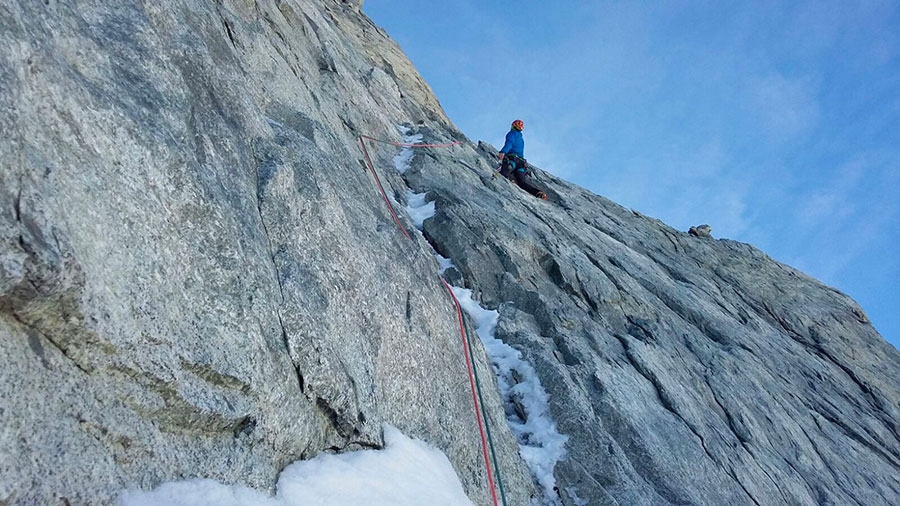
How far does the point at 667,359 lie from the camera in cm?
1281

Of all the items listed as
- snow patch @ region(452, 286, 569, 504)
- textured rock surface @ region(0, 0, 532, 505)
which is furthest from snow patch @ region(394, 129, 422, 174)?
textured rock surface @ region(0, 0, 532, 505)

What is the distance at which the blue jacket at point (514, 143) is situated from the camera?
20616mm

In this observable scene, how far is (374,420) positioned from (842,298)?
2291 centimetres

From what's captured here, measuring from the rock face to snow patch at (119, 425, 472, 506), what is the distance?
0.14 meters

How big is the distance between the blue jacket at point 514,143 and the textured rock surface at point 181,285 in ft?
38.0

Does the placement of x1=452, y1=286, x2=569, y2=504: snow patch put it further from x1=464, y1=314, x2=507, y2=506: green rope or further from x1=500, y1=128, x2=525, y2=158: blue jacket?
x1=500, y1=128, x2=525, y2=158: blue jacket

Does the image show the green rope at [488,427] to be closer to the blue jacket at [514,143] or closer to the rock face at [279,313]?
the rock face at [279,313]

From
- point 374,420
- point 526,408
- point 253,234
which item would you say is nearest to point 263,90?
point 253,234

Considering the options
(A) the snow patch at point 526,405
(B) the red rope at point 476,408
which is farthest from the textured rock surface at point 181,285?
(A) the snow patch at point 526,405

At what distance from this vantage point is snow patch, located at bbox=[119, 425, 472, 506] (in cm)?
454

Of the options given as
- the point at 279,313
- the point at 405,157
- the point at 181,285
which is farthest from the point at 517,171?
the point at 181,285

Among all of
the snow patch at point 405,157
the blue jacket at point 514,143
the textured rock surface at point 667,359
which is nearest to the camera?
the textured rock surface at point 667,359

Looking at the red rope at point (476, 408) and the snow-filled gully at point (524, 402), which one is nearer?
the red rope at point (476, 408)

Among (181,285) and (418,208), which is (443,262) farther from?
(181,285)
